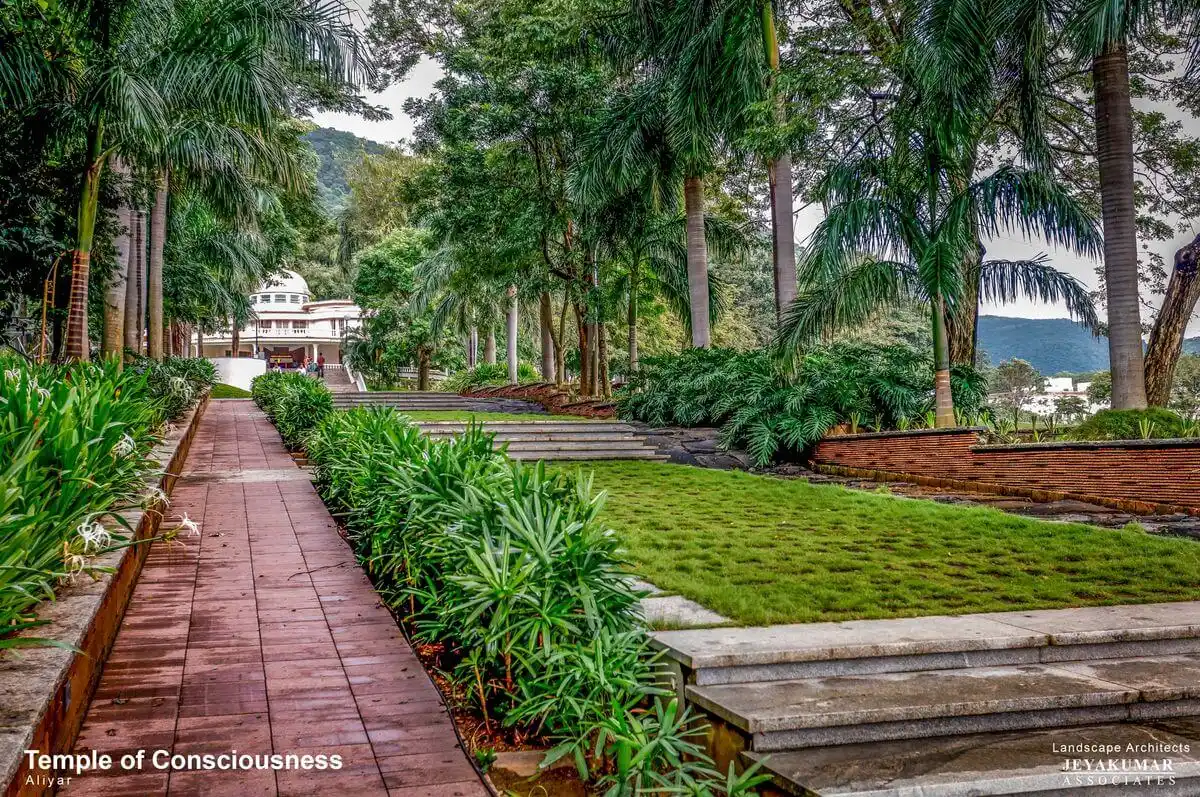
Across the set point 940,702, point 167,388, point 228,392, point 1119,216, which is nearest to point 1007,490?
point 1119,216

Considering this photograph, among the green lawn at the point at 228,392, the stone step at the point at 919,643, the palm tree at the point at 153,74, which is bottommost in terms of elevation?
the stone step at the point at 919,643

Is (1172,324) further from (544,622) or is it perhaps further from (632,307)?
(544,622)

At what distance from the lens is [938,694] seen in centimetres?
348

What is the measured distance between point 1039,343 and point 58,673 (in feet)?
127

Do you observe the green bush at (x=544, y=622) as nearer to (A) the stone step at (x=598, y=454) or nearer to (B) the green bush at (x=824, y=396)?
(A) the stone step at (x=598, y=454)

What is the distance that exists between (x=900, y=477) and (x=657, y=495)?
3.45 m

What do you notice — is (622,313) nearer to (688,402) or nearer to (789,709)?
(688,402)

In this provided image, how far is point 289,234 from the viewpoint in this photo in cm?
2570

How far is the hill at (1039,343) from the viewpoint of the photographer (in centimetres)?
3186

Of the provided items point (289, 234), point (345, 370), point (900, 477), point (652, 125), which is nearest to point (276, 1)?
point (652, 125)

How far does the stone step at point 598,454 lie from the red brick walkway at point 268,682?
5835mm

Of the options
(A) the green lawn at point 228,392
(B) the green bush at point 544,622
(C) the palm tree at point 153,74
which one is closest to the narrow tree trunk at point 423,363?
(A) the green lawn at point 228,392

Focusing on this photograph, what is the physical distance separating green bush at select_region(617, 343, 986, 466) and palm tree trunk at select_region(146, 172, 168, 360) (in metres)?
11.6

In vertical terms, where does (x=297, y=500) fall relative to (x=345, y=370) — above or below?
below
